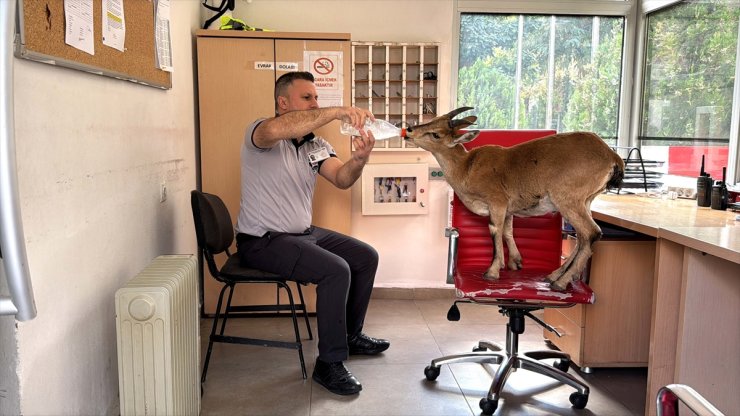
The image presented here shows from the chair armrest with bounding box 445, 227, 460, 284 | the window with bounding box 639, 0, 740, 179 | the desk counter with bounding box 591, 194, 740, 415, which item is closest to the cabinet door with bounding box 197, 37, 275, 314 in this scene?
the chair armrest with bounding box 445, 227, 460, 284

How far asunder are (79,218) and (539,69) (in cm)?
347

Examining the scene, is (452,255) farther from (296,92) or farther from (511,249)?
(296,92)

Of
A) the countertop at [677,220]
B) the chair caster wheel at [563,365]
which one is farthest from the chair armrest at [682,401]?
the chair caster wheel at [563,365]

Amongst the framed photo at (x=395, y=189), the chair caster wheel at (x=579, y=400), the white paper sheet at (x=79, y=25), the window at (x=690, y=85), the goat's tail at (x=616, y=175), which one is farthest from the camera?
the framed photo at (x=395, y=189)

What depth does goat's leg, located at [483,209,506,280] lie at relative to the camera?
2.60 meters

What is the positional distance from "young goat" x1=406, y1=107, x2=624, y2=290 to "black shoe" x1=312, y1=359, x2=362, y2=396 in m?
0.80

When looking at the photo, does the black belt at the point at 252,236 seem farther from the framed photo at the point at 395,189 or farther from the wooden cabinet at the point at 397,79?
the wooden cabinet at the point at 397,79

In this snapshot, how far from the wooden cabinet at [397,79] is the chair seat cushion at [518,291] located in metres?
1.75

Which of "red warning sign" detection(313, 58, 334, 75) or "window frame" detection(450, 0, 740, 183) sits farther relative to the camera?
"window frame" detection(450, 0, 740, 183)

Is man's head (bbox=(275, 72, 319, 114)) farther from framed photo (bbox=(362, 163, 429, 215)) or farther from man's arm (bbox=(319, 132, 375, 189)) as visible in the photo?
framed photo (bbox=(362, 163, 429, 215))

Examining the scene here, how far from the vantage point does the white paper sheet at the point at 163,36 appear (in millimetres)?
2750

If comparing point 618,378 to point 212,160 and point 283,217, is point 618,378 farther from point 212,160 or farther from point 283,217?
point 212,160

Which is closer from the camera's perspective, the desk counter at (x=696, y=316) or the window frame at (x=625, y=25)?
the desk counter at (x=696, y=316)

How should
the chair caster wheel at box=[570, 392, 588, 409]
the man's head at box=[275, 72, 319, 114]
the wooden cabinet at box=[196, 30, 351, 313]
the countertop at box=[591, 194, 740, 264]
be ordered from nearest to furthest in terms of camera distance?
the countertop at box=[591, 194, 740, 264] → the chair caster wheel at box=[570, 392, 588, 409] → the man's head at box=[275, 72, 319, 114] → the wooden cabinet at box=[196, 30, 351, 313]
